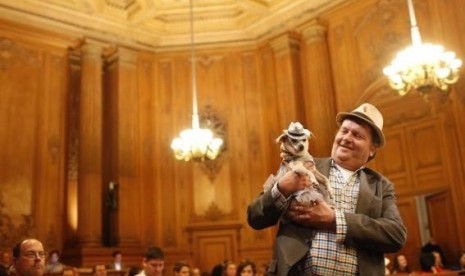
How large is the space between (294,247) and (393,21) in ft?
30.0

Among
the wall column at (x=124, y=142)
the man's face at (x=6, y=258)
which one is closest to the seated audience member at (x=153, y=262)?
the man's face at (x=6, y=258)

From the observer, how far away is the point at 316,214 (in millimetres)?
1904

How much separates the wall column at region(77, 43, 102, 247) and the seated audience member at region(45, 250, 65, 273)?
64 cm

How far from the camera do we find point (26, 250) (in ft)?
13.2

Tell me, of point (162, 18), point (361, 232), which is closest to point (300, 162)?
point (361, 232)

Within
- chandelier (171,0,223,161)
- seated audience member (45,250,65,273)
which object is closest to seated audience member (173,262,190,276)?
chandelier (171,0,223,161)

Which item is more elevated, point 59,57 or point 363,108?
point 59,57

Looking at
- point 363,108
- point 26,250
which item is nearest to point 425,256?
point 26,250

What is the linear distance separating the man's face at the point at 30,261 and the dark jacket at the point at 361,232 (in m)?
2.55

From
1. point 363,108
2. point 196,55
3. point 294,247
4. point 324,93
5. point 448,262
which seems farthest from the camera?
point 196,55

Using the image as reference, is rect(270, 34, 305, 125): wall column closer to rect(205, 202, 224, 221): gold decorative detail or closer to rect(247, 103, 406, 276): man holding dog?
rect(205, 202, 224, 221): gold decorative detail

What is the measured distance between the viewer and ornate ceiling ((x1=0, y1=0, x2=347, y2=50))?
11.2m

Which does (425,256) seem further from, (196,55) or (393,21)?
(196,55)

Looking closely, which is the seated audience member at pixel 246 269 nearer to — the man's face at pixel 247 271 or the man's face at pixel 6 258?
the man's face at pixel 247 271
